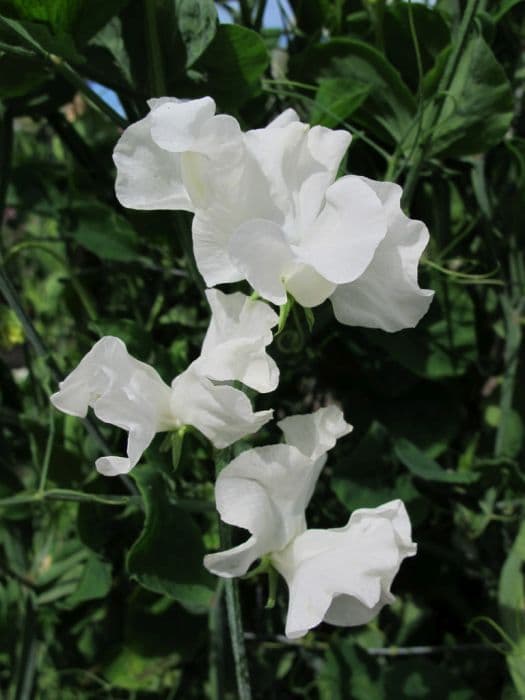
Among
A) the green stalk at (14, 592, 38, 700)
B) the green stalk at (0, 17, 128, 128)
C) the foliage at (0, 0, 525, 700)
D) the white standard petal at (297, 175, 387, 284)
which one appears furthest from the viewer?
the green stalk at (14, 592, 38, 700)

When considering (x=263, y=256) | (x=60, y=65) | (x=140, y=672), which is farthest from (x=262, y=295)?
(x=140, y=672)

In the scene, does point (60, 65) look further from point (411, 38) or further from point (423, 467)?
point (423, 467)

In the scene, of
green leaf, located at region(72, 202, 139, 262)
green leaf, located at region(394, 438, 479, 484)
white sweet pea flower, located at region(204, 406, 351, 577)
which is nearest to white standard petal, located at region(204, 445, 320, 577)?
white sweet pea flower, located at region(204, 406, 351, 577)

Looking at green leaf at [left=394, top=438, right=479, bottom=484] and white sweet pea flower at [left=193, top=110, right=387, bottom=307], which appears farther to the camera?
green leaf at [left=394, top=438, right=479, bottom=484]

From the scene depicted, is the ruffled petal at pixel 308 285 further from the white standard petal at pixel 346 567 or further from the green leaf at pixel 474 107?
the green leaf at pixel 474 107

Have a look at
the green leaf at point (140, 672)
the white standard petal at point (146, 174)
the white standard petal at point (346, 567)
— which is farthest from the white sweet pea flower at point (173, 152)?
the green leaf at point (140, 672)

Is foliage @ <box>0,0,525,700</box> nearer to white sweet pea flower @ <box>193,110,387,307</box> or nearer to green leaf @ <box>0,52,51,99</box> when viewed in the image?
green leaf @ <box>0,52,51,99</box>

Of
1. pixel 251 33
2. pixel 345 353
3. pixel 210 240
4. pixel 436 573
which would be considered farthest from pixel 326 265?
pixel 436 573

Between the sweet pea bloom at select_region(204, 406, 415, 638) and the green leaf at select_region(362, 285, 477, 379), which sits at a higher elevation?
the sweet pea bloom at select_region(204, 406, 415, 638)

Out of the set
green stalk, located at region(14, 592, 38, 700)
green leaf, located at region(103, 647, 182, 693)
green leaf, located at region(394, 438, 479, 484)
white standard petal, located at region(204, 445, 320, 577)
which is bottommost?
green leaf, located at region(103, 647, 182, 693)
